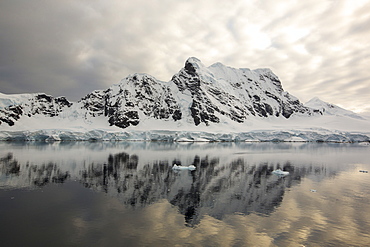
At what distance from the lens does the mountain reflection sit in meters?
15.4

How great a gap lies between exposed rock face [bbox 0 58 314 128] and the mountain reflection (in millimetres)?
117488

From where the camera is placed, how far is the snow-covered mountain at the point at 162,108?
14225cm

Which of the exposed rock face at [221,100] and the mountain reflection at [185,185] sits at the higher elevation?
the exposed rock face at [221,100]

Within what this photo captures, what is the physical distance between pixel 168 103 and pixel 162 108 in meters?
6.47

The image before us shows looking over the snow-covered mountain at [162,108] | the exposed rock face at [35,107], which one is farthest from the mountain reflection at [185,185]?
the exposed rock face at [35,107]

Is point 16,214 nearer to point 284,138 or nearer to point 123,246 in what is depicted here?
point 123,246

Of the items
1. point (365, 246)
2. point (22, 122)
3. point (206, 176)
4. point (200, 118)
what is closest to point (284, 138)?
point (200, 118)

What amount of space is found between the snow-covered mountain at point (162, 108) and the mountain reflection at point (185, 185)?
106315 millimetres

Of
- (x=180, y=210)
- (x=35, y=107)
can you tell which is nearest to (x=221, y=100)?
(x=35, y=107)

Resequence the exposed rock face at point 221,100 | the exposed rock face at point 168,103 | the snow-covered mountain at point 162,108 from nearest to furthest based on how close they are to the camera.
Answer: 1. the snow-covered mountain at point 162,108
2. the exposed rock face at point 168,103
3. the exposed rock face at point 221,100

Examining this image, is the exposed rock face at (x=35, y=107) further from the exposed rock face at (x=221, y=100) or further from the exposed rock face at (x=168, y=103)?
the exposed rock face at (x=221, y=100)

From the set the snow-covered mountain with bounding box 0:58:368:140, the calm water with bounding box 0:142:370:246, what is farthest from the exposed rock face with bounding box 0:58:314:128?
the calm water with bounding box 0:142:370:246

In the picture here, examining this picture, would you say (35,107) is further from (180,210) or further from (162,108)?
(180,210)

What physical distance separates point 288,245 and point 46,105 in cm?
18627
